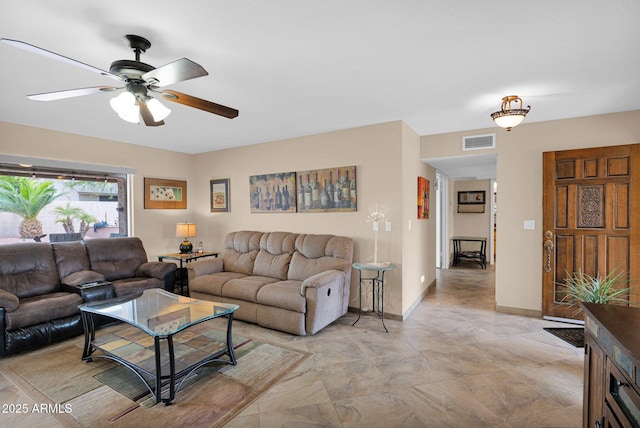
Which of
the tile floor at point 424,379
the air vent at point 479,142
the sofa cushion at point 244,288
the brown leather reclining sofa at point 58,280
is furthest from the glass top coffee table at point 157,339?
the air vent at point 479,142

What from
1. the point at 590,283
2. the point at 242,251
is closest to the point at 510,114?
the point at 590,283

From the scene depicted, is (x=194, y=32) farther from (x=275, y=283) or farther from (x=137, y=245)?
(x=137, y=245)

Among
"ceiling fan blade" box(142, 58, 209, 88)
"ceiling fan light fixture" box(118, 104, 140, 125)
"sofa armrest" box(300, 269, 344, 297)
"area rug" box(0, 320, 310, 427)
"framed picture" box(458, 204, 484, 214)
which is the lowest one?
"area rug" box(0, 320, 310, 427)

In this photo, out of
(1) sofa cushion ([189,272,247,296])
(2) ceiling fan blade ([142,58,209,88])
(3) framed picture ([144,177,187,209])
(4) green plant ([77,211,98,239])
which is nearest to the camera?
(2) ceiling fan blade ([142,58,209,88])

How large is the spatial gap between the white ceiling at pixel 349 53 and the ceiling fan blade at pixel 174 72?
0.27 m

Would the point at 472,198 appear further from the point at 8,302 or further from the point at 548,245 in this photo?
the point at 8,302

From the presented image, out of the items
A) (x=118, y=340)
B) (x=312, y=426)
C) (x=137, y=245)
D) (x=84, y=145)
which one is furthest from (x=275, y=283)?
(x=84, y=145)

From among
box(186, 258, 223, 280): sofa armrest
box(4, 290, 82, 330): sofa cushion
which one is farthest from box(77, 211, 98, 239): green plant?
box(186, 258, 223, 280): sofa armrest

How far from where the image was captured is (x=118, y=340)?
118 inches

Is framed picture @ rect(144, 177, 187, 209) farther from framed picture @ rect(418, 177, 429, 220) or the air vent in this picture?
the air vent

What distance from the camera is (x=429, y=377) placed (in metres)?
2.53

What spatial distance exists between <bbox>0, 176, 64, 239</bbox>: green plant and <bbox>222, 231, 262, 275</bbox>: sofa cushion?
248cm

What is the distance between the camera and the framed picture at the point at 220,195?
17.9 feet

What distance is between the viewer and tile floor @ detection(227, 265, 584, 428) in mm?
2057
